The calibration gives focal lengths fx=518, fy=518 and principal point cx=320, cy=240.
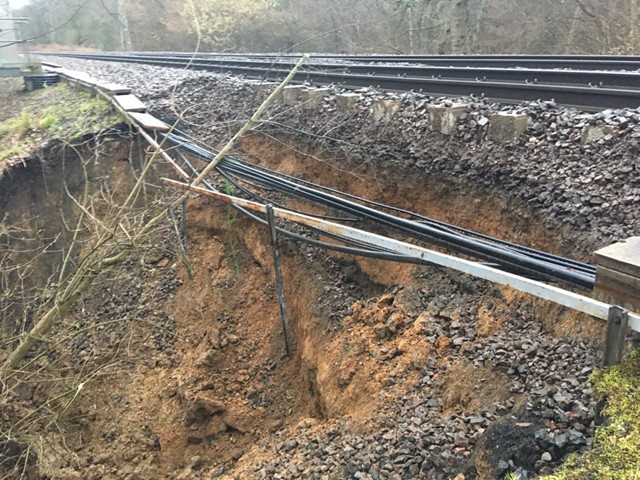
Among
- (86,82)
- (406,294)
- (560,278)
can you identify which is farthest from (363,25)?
(560,278)

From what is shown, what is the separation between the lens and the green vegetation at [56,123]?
9.54 metres

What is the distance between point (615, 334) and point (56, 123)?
34.1 ft

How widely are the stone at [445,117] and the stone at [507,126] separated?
1.41 ft

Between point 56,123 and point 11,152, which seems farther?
point 56,123

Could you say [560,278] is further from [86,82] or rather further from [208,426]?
[86,82]

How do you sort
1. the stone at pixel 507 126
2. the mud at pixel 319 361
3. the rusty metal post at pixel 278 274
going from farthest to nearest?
the rusty metal post at pixel 278 274
the stone at pixel 507 126
the mud at pixel 319 361

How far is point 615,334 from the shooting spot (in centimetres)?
269

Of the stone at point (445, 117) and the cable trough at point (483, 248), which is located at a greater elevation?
the stone at point (445, 117)

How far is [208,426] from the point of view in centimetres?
620

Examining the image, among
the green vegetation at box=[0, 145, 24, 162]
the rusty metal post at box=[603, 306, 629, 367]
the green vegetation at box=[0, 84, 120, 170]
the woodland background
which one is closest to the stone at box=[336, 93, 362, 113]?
the green vegetation at box=[0, 84, 120, 170]

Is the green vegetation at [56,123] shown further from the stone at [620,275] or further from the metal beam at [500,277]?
the stone at [620,275]

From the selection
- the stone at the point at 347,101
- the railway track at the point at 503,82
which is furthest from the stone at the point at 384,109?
the railway track at the point at 503,82

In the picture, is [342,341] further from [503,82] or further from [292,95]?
[292,95]

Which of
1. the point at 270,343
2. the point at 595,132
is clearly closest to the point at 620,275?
the point at 595,132
